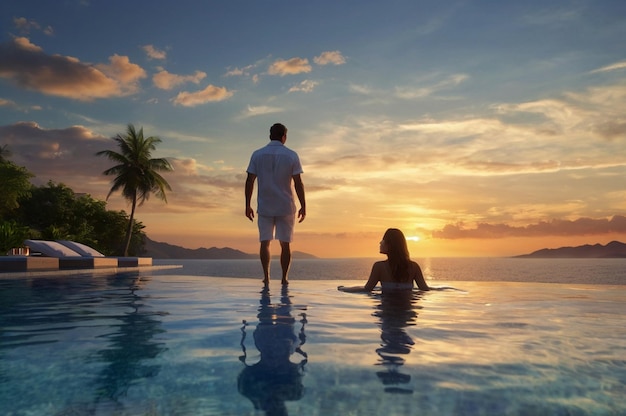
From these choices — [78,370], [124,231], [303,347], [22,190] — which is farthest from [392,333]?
[124,231]

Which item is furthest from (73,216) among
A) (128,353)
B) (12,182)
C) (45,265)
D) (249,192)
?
(128,353)

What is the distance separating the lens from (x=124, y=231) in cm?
5147

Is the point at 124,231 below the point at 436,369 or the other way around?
the other way around

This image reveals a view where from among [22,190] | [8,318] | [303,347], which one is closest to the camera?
[303,347]

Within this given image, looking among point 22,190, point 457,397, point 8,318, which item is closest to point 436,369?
point 457,397

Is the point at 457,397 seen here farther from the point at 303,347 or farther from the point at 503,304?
the point at 503,304

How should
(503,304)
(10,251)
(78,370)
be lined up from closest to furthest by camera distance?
(78,370) < (503,304) < (10,251)

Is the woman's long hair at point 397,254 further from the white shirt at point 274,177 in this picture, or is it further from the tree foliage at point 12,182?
the tree foliage at point 12,182

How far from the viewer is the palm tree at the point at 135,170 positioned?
130ft

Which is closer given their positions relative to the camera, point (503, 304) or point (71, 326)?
point (71, 326)

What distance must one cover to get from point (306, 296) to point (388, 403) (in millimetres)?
4636

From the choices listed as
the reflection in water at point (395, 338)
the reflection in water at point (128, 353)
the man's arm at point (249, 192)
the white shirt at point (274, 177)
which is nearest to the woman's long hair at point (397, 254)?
the reflection in water at point (395, 338)

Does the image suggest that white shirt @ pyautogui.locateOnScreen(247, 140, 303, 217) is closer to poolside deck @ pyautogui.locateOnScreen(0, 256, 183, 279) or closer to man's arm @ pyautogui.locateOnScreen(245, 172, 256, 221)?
man's arm @ pyautogui.locateOnScreen(245, 172, 256, 221)

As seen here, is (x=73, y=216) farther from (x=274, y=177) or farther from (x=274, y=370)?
(x=274, y=370)
